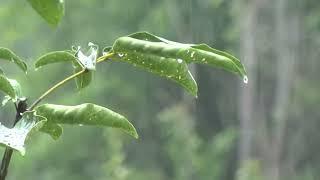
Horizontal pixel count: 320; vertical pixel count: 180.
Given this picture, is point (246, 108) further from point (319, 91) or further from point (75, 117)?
point (75, 117)

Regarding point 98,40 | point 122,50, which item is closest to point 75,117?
point 122,50

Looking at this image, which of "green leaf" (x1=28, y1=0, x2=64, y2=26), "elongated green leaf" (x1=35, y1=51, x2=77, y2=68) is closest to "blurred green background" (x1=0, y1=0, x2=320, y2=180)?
"elongated green leaf" (x1=35, y1=51, x2=77, y2=68)

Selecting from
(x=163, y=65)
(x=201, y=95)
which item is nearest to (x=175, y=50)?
(x=163, y=65)

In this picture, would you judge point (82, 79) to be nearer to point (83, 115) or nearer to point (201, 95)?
point (83, 115)

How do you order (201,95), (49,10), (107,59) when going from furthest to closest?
(201,95), (107,59), (49,10)

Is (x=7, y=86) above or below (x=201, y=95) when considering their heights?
above

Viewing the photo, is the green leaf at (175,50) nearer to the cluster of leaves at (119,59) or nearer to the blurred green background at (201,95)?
the cluster of leaves at (119,59)

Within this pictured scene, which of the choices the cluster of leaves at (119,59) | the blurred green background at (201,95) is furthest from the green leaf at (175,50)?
the blurred green background at (201,95)

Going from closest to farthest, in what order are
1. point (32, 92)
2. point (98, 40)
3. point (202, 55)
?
point (202, 55), point (32, 92), point (98, 40)

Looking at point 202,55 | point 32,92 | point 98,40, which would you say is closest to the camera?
point 202,55
